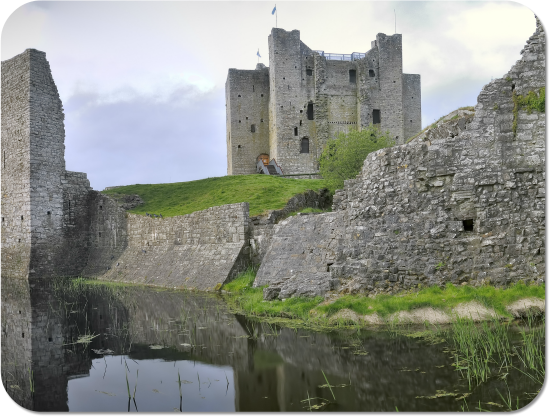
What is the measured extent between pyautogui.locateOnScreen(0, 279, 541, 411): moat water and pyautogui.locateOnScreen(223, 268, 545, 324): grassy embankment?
756 millimetres

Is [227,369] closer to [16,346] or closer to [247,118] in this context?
[16,346]

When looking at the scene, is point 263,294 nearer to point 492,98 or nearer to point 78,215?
point 492,98

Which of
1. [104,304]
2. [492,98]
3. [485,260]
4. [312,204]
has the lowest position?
[104,304]

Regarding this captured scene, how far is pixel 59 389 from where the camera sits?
620 centimetres

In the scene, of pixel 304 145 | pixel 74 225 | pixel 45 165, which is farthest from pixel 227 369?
pixel 304 145

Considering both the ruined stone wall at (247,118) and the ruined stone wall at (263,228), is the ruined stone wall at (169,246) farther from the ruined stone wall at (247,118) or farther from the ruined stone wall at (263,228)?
the ruined stone wall at (247,118)

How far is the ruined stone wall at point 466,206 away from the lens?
32.3ft

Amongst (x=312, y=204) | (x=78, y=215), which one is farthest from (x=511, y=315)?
(x=78, y=215)

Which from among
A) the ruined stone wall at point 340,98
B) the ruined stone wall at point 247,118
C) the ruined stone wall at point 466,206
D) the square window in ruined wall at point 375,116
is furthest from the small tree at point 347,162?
the ruined stone wall at point 247,118

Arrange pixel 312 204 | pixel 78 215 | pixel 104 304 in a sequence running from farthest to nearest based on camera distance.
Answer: pixel 78 215 < pixel 312 204 < pixel 104 304

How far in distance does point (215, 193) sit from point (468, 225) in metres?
16.6

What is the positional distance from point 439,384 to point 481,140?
6187 mm

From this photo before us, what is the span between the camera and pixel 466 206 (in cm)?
1027

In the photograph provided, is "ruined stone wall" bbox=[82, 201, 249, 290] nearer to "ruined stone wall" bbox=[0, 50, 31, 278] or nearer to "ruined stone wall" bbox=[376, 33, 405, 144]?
"ruined stone wall" bbox=[0, 50, 31, 278]
